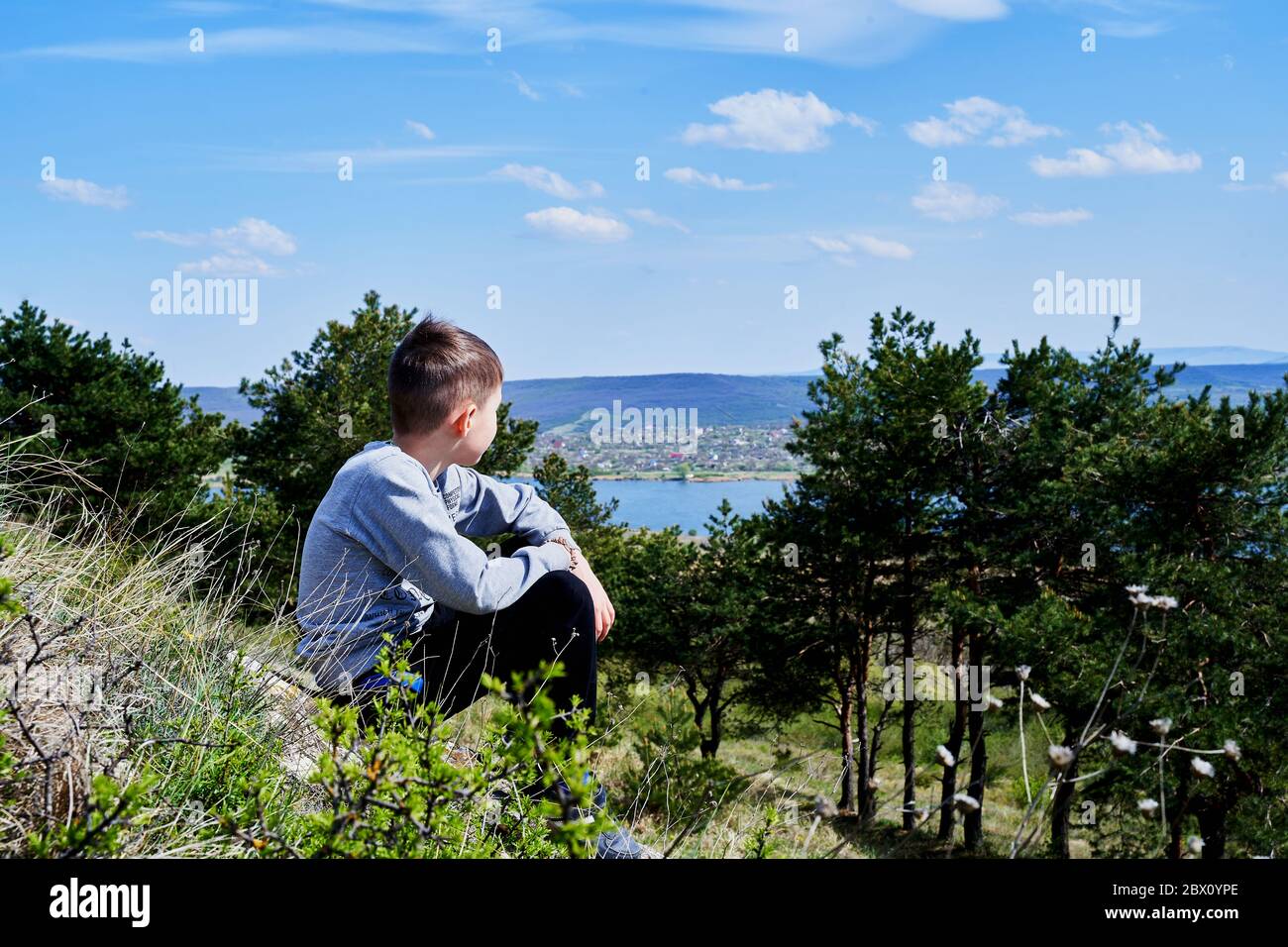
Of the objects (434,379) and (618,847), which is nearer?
(618,847)

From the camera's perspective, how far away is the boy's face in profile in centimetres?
284

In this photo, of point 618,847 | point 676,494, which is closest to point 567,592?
point 618,847

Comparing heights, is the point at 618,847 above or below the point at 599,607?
below

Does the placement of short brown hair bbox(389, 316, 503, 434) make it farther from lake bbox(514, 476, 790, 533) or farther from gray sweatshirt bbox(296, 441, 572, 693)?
lake bbox(514, 476, 790, 533)

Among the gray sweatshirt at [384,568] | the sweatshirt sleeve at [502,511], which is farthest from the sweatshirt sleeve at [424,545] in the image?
the sweatshirt sleeve at [502,511]

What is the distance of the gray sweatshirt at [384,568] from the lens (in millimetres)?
2561

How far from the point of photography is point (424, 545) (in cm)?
255

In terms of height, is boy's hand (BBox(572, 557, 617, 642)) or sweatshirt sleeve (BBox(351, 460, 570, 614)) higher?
sweatshirt sleeve (BBox(351, 460, 570, 614))

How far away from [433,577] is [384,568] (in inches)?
12.0

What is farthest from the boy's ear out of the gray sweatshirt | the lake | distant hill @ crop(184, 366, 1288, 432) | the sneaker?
distant hill @ crop(184, 366, 1288, 432)

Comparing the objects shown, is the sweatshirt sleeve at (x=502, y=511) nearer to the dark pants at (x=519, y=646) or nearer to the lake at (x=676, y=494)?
the dark pants at (x=519, y=646)

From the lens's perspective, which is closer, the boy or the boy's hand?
the boy

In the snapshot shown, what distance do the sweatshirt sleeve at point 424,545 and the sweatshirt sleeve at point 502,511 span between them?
0.51 metres

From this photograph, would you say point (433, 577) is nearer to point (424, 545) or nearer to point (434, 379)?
point (424, 545)
